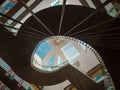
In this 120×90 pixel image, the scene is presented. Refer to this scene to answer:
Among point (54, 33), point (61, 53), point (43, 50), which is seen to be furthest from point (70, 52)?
point (54, 33)

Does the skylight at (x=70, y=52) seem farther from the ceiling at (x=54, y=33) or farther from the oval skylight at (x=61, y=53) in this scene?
the ceiling at (x=54, y=33)

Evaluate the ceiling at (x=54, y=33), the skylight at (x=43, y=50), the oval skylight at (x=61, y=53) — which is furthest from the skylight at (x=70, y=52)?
the ceiling at (x=54, y=33)

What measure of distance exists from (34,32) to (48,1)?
4.24 m

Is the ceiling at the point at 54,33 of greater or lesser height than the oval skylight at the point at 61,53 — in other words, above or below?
above

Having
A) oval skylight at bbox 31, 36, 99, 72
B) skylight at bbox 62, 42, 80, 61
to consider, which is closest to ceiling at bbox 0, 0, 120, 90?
oval skylight at bbox 31, 36, 99, 72

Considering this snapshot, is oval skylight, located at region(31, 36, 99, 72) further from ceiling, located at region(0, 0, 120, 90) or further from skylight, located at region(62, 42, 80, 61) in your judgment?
ceiling, located at region(0, 0, 120, 90)

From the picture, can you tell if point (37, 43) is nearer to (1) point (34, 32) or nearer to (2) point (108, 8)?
(1) point (34, 32)

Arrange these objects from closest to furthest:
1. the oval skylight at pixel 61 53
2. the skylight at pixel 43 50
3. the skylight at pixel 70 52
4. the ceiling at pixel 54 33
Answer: the ceiling at pixel 54 33 < the oval skylight at pixel 61 53 < the skylight at pixel 70 52 < the skylight at pixel 43 50

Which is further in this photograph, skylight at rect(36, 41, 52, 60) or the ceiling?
skylight at rect(36, 41, 52, 60)

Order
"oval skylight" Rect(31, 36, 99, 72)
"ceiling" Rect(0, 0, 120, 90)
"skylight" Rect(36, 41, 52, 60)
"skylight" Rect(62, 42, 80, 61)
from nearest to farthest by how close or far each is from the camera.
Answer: "ceiling" Rect(0, 0, 120, 90) → "oval skylight" Rect(31, 36, 99, 72) → "skylight" Rect(62, 42, 80, 61) → "skylight" Rect(36, 41, 52, 60)

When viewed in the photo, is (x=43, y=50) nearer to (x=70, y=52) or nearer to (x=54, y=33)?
(x=70, y=52)

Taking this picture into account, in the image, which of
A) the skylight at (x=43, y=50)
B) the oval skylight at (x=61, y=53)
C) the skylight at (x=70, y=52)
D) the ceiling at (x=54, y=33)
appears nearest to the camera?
the ceiling at (x=54, y=33)

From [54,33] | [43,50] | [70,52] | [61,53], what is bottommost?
[70,52]

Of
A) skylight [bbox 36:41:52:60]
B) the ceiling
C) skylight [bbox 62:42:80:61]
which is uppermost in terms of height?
the ceiling
